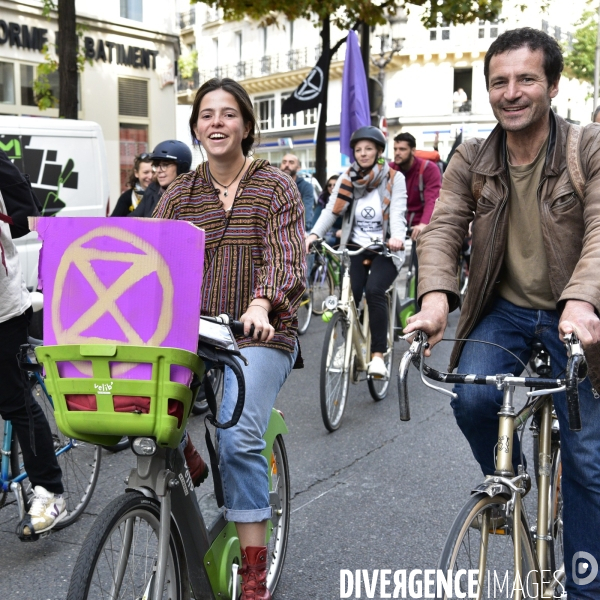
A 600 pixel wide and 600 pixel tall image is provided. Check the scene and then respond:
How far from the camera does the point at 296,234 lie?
121 inches

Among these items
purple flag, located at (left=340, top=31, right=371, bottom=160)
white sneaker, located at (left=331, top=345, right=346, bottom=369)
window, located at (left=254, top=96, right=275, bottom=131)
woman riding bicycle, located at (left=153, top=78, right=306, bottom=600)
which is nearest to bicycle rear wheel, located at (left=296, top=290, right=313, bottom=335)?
purple flag, located at (left=340, top=31, right=371, bottom=160)

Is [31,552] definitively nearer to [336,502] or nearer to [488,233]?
[336,502]

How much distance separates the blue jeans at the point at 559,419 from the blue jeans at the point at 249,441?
634mm

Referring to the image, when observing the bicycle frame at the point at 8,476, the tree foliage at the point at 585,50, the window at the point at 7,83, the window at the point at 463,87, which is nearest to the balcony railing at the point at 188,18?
the window at the point at 463,87

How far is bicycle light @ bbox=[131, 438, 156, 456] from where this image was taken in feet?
7.82

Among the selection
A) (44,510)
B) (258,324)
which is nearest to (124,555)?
(258,324)

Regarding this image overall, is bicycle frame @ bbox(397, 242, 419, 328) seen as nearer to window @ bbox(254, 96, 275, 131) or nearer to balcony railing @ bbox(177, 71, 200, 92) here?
window @ bbox(254, 96, 275, 131)

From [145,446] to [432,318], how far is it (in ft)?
2.90

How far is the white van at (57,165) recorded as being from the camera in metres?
8.70

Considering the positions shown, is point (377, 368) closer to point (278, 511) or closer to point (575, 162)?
point (278, 511)

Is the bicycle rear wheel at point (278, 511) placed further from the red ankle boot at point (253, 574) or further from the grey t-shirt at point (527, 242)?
the grey t-shirt at point (527, 242)

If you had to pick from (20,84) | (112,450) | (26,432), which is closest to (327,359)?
(112,450)

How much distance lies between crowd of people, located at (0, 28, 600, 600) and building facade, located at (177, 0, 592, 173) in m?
38.8

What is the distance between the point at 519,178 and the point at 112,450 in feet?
11.7
